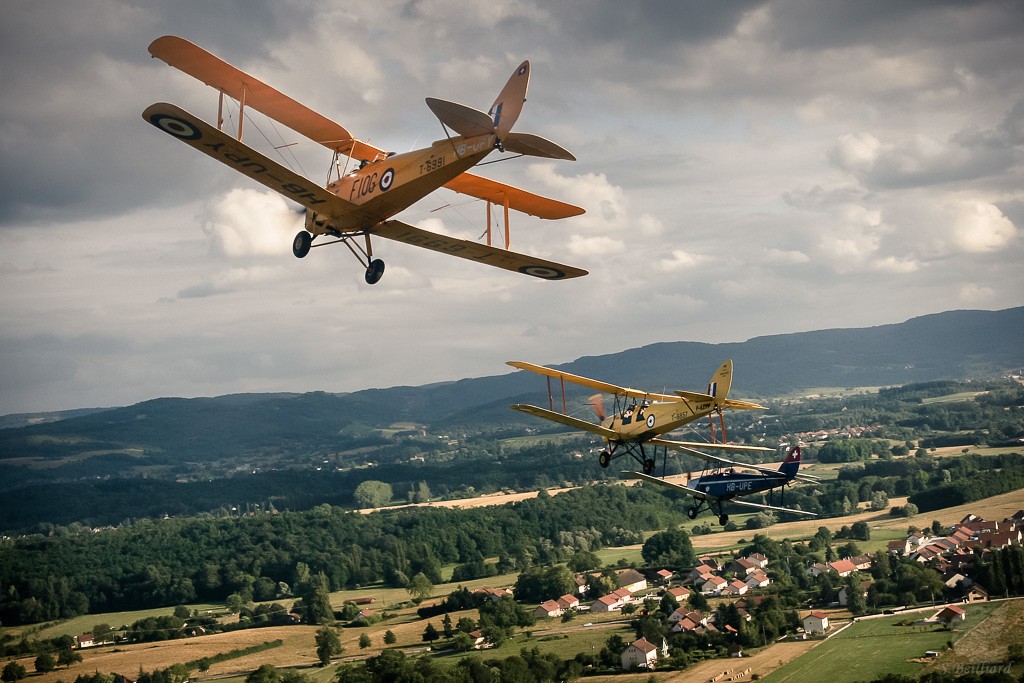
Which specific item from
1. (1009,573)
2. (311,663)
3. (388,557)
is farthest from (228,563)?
(1009,573)

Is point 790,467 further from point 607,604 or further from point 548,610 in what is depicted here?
point 548,610

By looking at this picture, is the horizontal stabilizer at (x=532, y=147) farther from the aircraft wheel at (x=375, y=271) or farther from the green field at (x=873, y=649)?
the green field at (x=873, y=649)

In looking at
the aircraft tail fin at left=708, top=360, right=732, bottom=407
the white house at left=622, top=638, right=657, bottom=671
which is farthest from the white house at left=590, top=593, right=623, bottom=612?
the aircraft tail fin at left=708, top=360, right=732, bottom=407

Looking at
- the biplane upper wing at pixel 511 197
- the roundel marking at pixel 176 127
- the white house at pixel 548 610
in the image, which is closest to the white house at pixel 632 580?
the white house at pixel 548 610

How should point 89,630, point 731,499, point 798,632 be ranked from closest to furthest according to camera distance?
1. point 731,499
2. point 798,632
3. point 89,630

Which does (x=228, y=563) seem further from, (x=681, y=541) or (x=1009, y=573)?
(x=1009, y=573)

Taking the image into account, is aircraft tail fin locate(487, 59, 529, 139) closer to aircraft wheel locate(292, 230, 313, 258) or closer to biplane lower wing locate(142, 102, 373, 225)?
biplane lower wing locate(142, 102, 373, 225)
